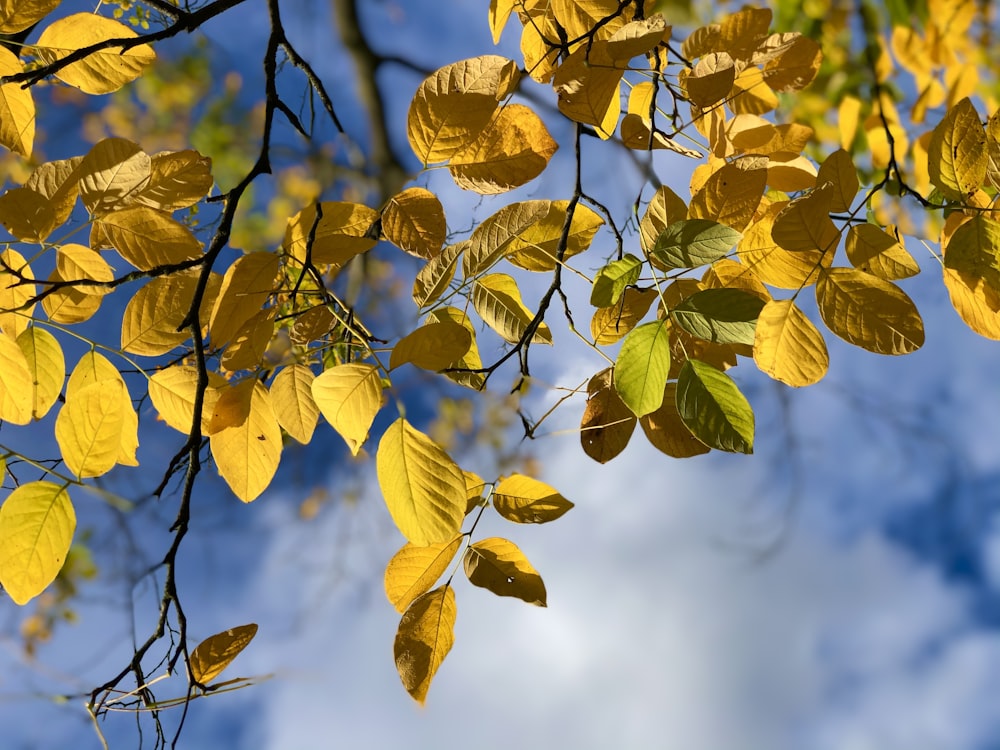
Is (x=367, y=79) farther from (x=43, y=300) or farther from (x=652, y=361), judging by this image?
(x=652, y=361)

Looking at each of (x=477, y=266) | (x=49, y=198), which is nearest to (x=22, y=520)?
(x=49, y=198)

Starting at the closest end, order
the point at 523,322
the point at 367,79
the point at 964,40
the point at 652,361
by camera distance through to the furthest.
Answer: the point at 652,361
the point at 523,322
the point at 964,40
the point at 367,79

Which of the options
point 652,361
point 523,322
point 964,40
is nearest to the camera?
point 652,361

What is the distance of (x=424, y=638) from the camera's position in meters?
0.48

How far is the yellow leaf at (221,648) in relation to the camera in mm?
498

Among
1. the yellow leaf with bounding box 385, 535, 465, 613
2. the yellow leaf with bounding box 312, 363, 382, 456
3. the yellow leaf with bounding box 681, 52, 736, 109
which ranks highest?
the yellow leaf with bounding box 681, 52, 736, 109

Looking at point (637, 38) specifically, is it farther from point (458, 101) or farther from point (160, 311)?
point (160, 311)

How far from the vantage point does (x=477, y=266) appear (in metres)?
0.46

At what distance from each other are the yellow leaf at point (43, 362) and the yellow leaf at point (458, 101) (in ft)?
A: 0.97

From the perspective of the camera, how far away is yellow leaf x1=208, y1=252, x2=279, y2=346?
0.43 meters

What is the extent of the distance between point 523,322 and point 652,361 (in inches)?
5.0

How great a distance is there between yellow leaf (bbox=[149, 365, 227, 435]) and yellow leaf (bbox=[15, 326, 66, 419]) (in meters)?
0.06

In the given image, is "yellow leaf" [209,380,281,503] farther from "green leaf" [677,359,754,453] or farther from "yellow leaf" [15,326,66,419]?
"green leaf" [677,359,754,453]

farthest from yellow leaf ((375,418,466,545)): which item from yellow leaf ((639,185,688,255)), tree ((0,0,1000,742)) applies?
yellow leaf ((639,185,688,255))
